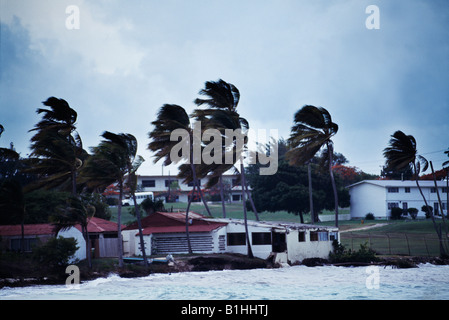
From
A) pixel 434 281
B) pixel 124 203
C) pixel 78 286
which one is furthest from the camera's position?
pixel 124 203

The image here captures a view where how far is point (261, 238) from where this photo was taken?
130 feet

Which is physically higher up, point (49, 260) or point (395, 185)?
point (395, 185)

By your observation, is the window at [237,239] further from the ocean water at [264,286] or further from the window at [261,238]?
the ocean water at [264,286]

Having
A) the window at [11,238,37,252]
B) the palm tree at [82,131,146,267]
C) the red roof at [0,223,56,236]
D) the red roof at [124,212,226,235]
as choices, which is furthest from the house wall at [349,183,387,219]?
the window at [11,238,37,252]

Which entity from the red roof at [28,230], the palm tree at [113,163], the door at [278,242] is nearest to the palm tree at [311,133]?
the door at [278,242]

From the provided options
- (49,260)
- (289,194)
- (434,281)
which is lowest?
(434,281)

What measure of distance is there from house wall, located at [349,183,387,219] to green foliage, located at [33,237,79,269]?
159 ft

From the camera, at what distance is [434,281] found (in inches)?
1267

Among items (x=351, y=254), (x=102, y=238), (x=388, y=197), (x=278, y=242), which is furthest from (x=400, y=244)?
(x=102, y=238)

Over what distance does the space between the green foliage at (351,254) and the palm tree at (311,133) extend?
232cm
